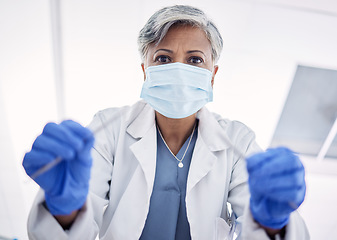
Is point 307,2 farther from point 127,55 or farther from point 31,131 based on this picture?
point 31,131

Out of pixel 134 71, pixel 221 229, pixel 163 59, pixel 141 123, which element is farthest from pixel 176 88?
pixel 134 71

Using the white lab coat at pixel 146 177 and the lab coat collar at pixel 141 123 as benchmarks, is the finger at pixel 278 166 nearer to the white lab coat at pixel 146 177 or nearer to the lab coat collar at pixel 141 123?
the white lab coat at pixel 146 177

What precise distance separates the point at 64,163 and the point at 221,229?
26.9 inches

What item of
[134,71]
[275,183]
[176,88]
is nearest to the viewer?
[275,183]

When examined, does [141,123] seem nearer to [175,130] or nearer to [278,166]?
[175,130]

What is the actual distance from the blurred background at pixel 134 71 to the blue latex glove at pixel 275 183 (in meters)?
1.07

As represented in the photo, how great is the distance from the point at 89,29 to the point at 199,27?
825 millimetres

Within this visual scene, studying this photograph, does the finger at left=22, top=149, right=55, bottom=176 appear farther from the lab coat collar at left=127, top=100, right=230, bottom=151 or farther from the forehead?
the forehead

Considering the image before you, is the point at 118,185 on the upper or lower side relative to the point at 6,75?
lower

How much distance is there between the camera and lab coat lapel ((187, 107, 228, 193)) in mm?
1014

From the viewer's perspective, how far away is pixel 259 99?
1.75m

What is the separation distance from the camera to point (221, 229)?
1.01 meters

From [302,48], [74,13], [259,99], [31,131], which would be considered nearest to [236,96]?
[259,99]

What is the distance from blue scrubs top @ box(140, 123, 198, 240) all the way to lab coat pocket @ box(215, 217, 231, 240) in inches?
4.6
